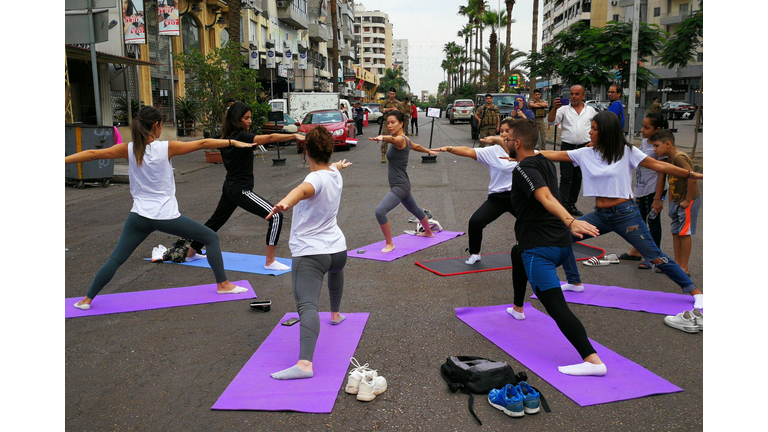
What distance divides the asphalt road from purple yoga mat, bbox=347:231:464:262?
0.16m

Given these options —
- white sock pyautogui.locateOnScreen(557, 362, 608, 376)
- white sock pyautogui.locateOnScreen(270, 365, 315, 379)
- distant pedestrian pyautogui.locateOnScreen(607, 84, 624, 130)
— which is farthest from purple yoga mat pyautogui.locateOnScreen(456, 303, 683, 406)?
distant pedestrian pyautogui.locateOnScreen(607, 84, 624, 130)

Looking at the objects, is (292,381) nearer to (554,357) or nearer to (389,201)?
(554,357)

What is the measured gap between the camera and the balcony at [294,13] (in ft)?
148

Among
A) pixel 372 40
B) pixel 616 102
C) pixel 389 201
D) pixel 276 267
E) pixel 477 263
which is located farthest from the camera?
pixel 372 40

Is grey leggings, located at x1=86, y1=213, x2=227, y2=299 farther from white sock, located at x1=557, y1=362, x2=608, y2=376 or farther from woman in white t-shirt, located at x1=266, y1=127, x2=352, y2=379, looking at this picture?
white sock, located at x1=557, y1=362, x2=608, y2=376

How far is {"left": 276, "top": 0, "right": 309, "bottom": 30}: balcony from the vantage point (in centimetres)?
4519

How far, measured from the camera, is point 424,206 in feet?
34.4

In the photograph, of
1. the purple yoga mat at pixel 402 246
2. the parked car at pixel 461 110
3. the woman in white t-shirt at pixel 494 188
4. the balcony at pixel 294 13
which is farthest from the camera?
the balcony at pixel 294 13

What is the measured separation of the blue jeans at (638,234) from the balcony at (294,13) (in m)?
44.0

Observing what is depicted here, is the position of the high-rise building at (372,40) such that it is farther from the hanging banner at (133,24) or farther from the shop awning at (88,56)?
the hanging banner at (133,24)

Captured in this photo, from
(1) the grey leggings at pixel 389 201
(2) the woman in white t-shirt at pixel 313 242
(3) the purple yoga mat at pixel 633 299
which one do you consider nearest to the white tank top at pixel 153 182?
(2) the woman in white t-shirt at pixel 313 242

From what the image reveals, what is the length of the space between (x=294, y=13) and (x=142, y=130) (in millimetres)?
44794

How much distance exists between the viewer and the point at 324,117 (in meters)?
22.2

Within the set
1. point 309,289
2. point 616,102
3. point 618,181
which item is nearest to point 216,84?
point 616,102
